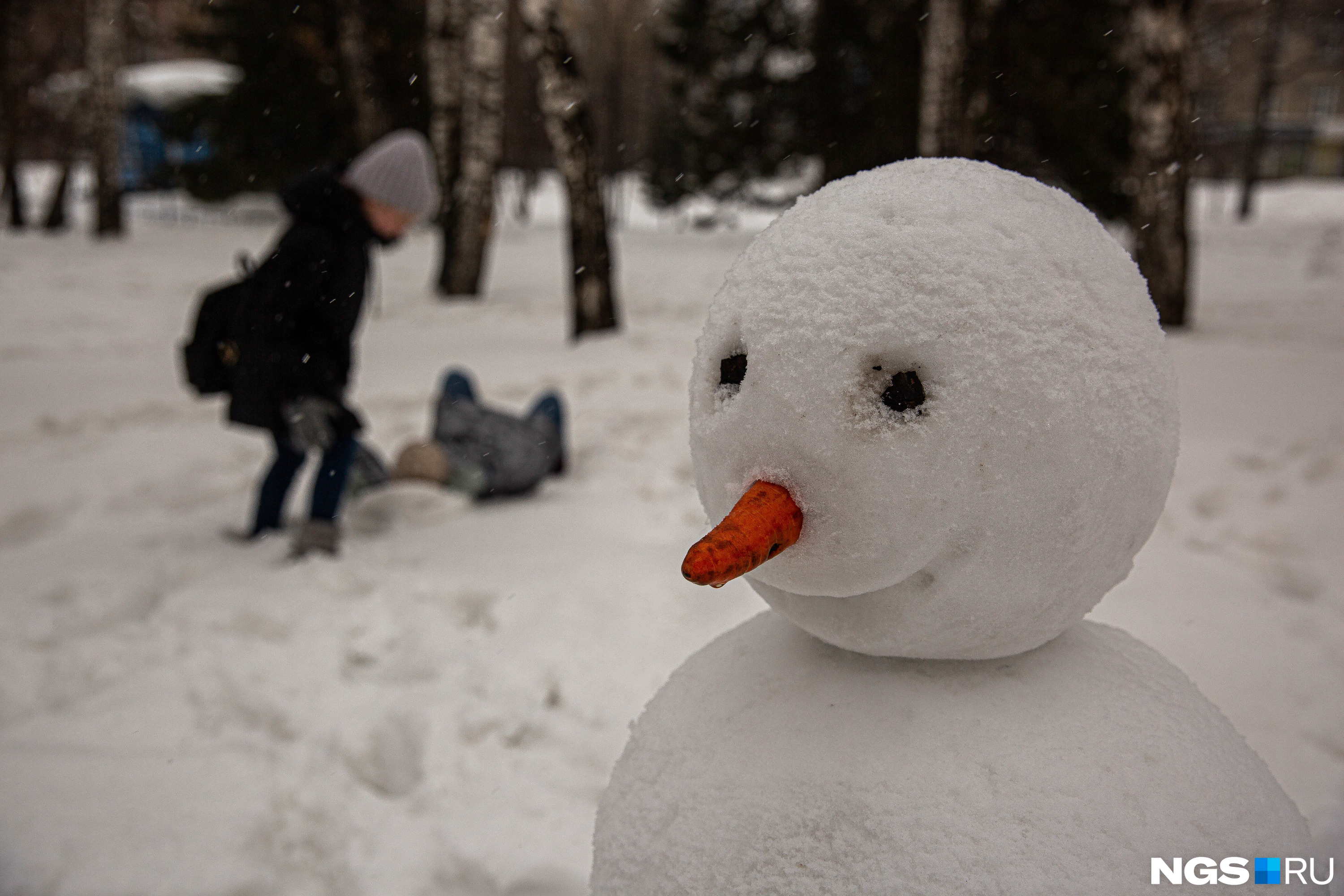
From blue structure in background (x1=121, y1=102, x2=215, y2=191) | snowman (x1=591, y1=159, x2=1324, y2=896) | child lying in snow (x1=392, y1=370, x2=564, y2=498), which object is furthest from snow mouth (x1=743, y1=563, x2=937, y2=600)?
blue structure in background (x1=121, y1=102, x2=215, y2=191)

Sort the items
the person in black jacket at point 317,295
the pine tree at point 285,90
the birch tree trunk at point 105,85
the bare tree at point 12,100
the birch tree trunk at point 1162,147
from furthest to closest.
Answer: the bare tree at point 12,100 → the pine tree at point 285,90 → the birch tree trunk at point 105,85 → the birch tree trunk at point 1162,147 → the person in black jacket at point 317,295

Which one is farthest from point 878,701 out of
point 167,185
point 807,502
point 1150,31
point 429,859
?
point 167,185

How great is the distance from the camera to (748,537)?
2.94 feet

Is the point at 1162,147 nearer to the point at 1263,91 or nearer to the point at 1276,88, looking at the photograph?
the point at 1263,91

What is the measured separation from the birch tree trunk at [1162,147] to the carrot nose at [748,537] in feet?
18.8

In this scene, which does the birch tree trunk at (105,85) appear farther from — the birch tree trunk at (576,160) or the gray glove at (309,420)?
the gray glove at (309,420)

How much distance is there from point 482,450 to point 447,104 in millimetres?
6918

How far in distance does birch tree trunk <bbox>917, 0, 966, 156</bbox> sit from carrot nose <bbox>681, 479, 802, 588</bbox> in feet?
20.2

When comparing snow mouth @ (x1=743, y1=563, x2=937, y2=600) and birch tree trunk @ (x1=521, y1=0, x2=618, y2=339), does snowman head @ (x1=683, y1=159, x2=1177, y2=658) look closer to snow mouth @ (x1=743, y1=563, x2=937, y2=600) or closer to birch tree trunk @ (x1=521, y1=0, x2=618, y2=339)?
snow mouth @ (x1=743, y1=563, x2=937, y2=600)

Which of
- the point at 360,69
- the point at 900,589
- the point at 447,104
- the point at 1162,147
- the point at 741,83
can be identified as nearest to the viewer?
the point at 900,589

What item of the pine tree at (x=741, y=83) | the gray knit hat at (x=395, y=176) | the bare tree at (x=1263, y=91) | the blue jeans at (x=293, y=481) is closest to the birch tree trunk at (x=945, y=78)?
the gray knit hat at (x=395, y=176)

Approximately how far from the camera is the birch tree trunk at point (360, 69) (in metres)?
10.2

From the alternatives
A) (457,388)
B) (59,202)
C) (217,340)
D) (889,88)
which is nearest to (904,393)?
(217,340)

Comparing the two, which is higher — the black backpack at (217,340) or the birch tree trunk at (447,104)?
the birch tree trunk at (447,104)
